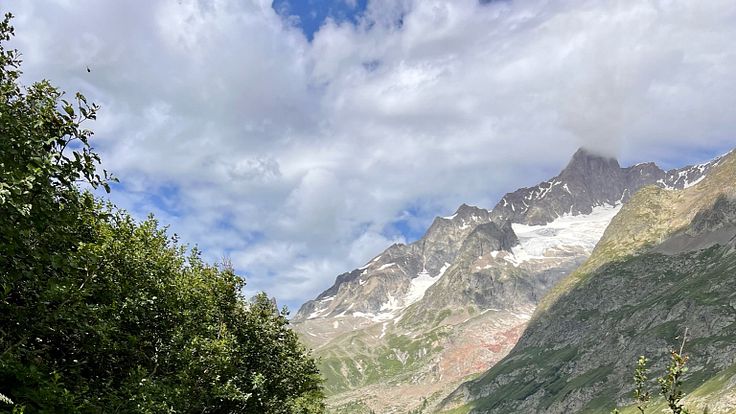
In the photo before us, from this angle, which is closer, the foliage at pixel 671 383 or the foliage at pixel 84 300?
the foliage at pixel 671 383

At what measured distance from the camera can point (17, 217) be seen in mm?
15102

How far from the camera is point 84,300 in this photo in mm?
20078

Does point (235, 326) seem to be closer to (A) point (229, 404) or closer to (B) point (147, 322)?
(A) point (229, 404)

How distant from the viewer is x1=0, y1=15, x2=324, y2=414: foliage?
15367 millimetres

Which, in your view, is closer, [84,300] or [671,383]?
A: [671,383]

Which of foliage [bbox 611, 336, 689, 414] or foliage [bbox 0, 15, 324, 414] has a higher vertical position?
foliage [bbox 0, 15, 324, 414]

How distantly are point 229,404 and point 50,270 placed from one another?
→ 802 inches

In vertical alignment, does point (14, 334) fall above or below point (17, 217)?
below

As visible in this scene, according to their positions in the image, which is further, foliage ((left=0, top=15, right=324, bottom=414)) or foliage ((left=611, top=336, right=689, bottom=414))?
foliage ((left=0, top=15, right=324, bottom=414))

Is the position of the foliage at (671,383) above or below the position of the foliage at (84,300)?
below

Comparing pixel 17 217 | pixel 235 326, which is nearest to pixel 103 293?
pixel 17 217

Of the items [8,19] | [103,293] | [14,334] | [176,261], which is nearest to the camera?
[14,334]

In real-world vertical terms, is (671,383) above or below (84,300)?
below

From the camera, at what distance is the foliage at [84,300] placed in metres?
15.4
